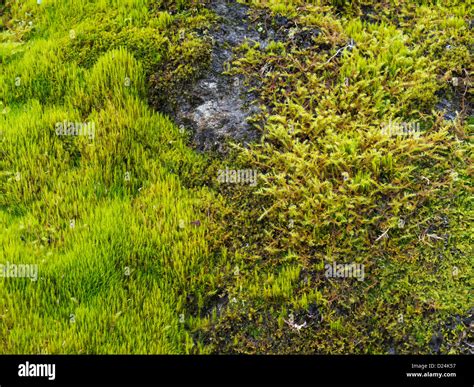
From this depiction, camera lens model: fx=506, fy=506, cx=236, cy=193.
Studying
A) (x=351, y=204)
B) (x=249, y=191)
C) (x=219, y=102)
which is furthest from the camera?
(x=219, y=102)

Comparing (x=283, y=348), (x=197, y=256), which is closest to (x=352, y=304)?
(x=283, y=348)

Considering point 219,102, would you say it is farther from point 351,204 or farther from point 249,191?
point 351,204

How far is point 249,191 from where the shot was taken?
5.66 m

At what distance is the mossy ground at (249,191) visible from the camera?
4777 mm

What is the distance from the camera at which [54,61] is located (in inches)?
268

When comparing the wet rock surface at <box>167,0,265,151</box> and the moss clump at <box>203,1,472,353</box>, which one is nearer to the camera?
the moss clump at <box>203,1,472,353</box>

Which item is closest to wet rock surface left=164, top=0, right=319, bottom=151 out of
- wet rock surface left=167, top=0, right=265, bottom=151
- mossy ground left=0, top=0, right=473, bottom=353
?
wet rock surface left=167, top=0, right=265, bottom=151

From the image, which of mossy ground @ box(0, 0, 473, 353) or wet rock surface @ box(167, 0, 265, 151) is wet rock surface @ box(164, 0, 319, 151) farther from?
mossy ground @ box(0, 0, 473, 353)

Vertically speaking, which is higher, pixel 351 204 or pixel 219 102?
pixel 219 102

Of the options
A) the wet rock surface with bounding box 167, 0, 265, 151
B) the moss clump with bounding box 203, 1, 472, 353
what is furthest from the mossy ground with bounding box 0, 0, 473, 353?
the wet rock surface with bounding box 167, 0, 265, 151

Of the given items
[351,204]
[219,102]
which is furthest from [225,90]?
[351,204]

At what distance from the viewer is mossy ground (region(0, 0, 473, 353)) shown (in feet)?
15.7

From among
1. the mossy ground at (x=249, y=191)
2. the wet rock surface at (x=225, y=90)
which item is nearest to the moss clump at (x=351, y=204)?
the mossy ground at (x=249, y=191)

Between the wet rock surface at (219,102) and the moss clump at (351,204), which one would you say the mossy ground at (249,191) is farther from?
the wet rock surface at (219,102)
